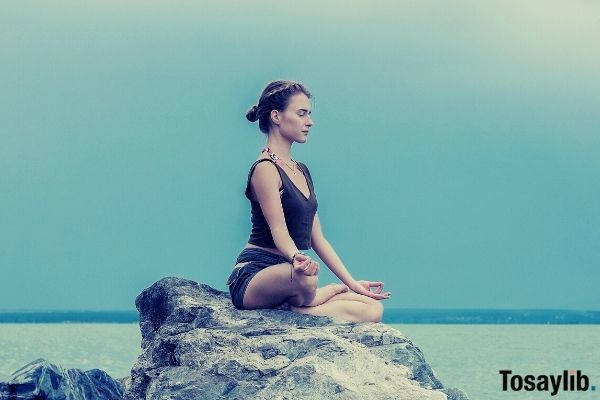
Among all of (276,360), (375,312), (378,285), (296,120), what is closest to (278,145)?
(296,120)

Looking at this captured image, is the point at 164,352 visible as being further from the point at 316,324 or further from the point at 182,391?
the point at 316,324

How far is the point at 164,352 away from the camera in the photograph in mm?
7340

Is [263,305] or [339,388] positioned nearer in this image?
[339,388]

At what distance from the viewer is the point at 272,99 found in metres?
7.58

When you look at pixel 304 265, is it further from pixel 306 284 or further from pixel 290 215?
pixel 290 215

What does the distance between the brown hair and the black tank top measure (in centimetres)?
38

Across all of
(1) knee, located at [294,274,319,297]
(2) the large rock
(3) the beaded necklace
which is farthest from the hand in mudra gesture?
(3) the beaded necklace

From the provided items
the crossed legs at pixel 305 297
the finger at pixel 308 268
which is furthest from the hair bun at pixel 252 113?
the finger at pixel 308 268

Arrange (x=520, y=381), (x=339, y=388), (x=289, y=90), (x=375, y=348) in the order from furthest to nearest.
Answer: (x=520, y=381), (x=289, y=90), (x=375, y=348), (x=339, y=388)

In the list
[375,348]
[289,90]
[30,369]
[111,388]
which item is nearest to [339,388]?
[375,348]

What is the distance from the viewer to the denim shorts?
7.42m

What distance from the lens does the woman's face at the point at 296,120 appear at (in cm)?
752

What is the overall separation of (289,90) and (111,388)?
4178mm

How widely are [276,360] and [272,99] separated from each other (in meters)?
2.02
